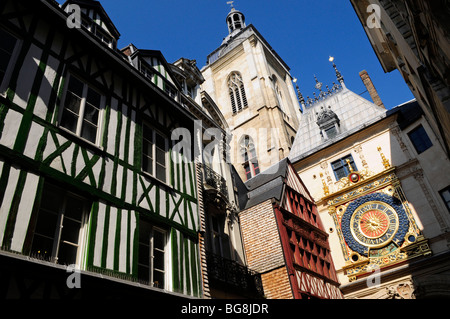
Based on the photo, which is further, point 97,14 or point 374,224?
point 374,224

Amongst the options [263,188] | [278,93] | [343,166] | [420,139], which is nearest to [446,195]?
[420,139]

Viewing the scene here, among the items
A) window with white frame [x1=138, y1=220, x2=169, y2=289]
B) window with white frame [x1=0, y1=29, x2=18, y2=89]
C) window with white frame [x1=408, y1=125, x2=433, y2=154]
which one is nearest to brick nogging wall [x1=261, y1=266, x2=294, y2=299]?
window with white frame [x1=138, y1=220, x2=169, y2=289]

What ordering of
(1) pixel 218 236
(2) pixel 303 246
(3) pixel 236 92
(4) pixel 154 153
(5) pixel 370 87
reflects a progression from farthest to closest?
(3) pixel 236 92, (5) pixel 370 87, (2) pixel 303 246, (1) pixel 218 236, (4) pixel 154 153

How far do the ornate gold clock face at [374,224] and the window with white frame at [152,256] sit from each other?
11876 mm

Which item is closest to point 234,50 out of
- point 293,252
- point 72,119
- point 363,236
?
point 363,236

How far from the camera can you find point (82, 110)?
6699 millimetres

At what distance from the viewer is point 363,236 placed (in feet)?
52.9

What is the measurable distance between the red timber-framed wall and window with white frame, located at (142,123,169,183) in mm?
5164

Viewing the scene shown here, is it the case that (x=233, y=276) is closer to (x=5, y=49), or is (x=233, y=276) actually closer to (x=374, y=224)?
(x=5, y=49)

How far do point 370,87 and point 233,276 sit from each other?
19.1 metres

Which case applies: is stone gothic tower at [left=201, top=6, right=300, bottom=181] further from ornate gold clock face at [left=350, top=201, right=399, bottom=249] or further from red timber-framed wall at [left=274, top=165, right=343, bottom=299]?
red timber-framed wall at [left=274, top=165, right=343, bottom=299]

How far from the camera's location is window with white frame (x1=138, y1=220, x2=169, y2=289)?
6.51m

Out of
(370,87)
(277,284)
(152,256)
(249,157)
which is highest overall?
(249,157)
